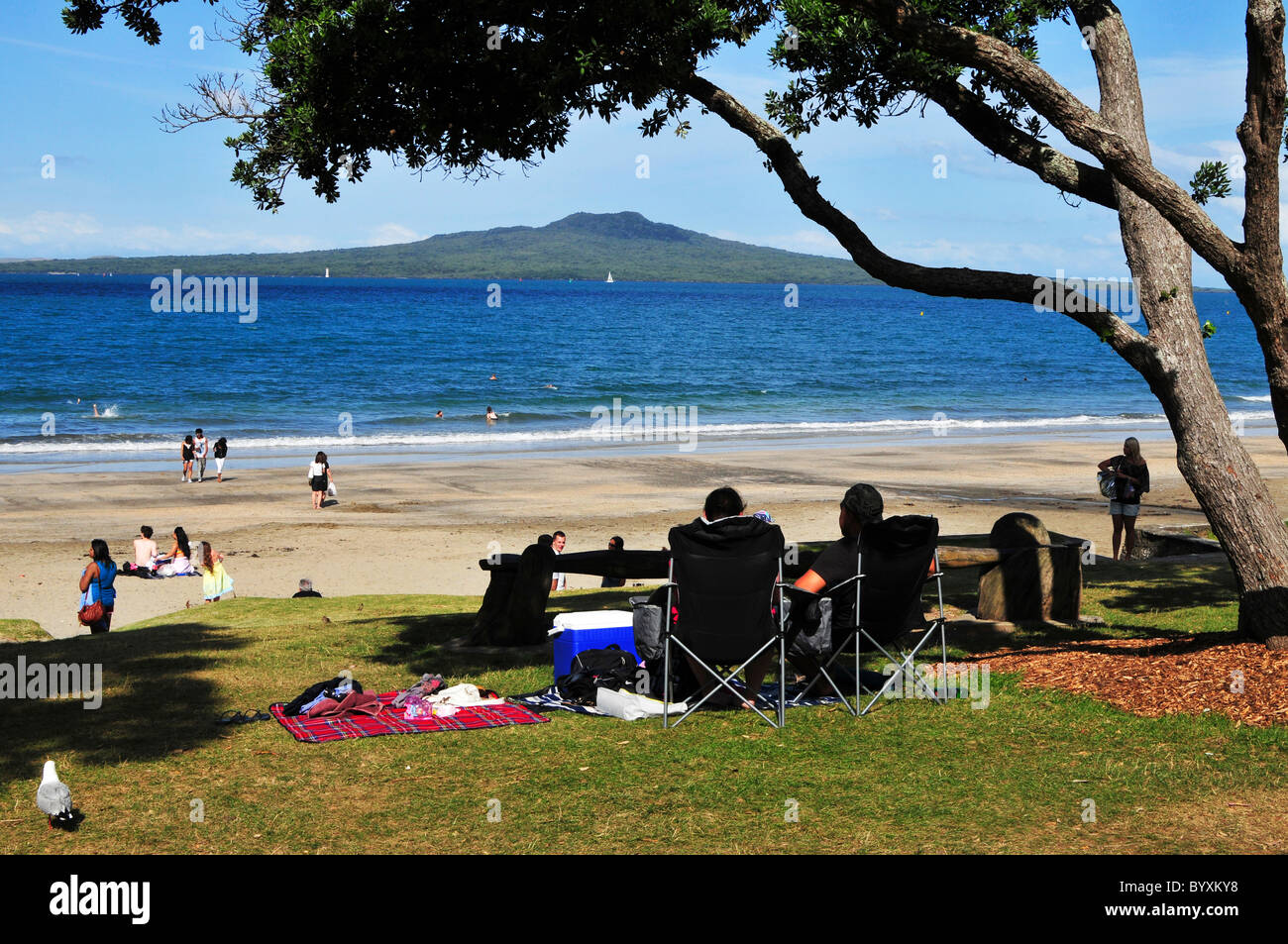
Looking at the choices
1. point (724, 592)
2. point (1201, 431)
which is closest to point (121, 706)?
point (724, 592)

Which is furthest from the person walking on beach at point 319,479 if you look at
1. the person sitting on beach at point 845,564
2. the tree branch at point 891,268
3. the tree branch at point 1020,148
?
the person sitting on beach at point 845,564

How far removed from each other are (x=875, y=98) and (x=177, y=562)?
12.8 metres

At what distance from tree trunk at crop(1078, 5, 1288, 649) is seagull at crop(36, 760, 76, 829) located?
6471 millimetres

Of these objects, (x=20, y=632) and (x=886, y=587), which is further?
(x=20, y=632)

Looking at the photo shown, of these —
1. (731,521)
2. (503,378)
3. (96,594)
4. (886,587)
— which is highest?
(503,378)

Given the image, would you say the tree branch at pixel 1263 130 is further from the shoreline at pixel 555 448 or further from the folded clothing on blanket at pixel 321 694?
the shoreline at pixel 555 448

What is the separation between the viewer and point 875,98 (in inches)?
398

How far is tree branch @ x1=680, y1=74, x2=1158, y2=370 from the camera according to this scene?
7801 millimetres

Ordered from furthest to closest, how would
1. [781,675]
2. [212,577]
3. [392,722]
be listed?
[212,577] < [392,722] < [781,675]

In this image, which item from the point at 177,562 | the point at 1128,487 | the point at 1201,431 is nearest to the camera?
the point at 1201,431

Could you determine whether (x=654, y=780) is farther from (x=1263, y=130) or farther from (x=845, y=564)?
(x=1263, y=130)

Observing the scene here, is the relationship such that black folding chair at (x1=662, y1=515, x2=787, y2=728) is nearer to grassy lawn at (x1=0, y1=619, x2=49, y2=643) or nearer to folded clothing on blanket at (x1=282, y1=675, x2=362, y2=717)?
folded clothing on blanket at (x1=282, y1=675, x2=362, y2=717)

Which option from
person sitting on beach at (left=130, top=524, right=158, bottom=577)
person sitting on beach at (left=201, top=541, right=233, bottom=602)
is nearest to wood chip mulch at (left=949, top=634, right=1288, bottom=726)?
person sitting on beach at (left=201, top=541, right=233, bottom=602)

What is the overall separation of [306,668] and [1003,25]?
8015 mm
